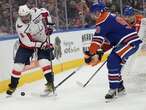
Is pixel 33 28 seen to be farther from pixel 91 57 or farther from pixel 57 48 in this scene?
pixel 57 48

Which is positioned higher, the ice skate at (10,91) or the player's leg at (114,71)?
the player's leg at (114,71)

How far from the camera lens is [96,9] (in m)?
6.55

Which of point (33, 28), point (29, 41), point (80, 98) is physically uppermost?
point (33, 28)

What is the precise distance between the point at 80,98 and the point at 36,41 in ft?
3.42

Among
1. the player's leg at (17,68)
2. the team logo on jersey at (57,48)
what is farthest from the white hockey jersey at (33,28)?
the team logo on jersey at (57,48)

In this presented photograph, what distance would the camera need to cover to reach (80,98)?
280 inches

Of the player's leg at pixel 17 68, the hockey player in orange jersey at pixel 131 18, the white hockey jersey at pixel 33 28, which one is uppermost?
the white hockey jersey at pixel 33 28

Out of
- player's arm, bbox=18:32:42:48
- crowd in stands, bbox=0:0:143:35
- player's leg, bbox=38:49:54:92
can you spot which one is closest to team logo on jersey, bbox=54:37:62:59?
crowd in stands, bbox=0:0:143:35

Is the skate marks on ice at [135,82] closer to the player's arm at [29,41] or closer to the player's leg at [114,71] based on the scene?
the player's leg at [114,71]

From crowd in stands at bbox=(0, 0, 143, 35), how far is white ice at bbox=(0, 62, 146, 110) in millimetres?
1356

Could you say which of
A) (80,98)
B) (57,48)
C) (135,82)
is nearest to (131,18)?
(135,82)

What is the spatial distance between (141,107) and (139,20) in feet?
11.6

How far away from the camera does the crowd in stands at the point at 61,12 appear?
31.1 ft

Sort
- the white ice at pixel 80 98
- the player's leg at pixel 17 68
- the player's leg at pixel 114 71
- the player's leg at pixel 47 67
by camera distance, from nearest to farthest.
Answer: the white ice at pixel 80 98 < the player's leg at pixel 114 71 < the player's leg at pixel 47 67 < the player's leg at pixel 17 68
